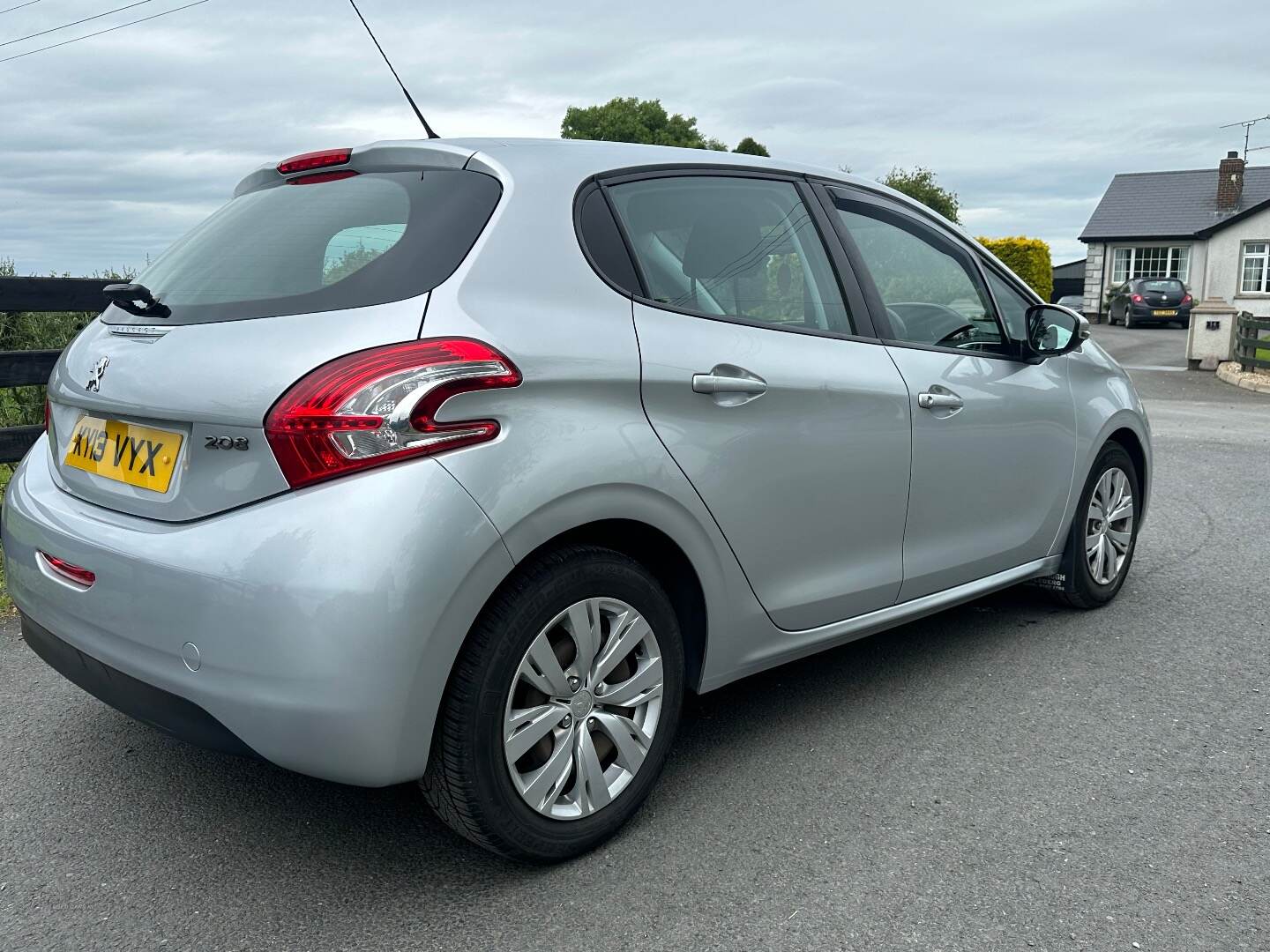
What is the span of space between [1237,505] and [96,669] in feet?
22.5

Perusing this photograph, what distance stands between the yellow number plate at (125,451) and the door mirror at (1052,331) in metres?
2.94

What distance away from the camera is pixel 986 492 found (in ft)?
13.1

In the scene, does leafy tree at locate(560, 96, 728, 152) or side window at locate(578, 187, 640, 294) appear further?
leafy tree at locate(560, 96, 728, 152)

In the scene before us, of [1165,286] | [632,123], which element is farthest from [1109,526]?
[632,123]

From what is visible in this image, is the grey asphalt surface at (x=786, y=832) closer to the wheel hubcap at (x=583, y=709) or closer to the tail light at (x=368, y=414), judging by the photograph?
the wheel hubcap at (x=583, y=709)

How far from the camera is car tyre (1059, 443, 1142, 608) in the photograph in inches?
184

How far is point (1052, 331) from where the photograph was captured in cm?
425

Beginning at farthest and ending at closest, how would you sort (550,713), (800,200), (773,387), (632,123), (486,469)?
(632,123) → (800,200) → (773,387) → (550,713) → (486,469)

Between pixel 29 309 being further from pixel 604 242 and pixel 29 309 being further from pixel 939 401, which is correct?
pixel 939 401

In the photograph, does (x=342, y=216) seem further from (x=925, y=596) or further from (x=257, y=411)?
(x=925, y=596)

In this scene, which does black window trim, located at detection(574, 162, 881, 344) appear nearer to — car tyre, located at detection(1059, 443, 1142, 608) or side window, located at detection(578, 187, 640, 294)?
side window, located at detection(578, 187, 640, 294)

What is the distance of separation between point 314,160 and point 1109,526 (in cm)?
345

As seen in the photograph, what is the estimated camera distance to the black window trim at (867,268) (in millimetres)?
3652

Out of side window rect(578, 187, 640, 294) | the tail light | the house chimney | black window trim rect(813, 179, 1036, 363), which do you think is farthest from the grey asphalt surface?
the house chimney
